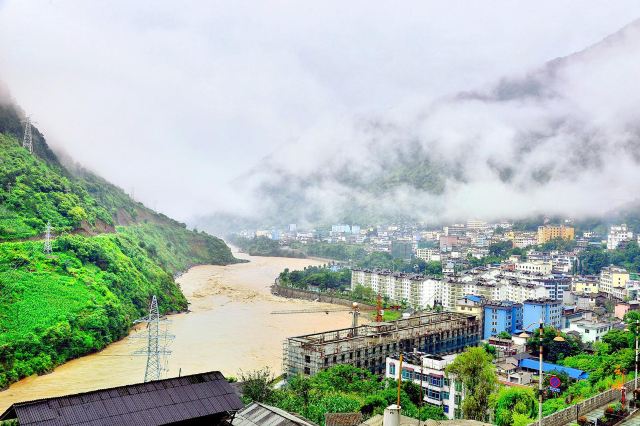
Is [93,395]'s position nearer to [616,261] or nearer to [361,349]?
[361,349]

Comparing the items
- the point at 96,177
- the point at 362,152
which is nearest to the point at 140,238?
the point at 96,177

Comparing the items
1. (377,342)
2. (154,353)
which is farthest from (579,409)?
(377,342)

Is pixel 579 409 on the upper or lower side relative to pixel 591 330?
upper

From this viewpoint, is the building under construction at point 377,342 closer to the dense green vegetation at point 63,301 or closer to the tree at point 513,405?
the tree at point 513,405

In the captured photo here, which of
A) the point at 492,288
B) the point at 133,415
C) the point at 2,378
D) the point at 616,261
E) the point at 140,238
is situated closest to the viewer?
the point at 133,415

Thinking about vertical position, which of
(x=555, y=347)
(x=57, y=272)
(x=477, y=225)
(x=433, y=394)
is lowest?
(x=433, y=394)

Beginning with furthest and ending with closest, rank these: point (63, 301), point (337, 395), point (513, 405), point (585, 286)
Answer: point (585, 286), point (63, 301), point (337, 395), point (513, 405)

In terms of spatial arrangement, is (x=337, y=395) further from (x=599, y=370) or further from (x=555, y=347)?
(x=555, y=347)
